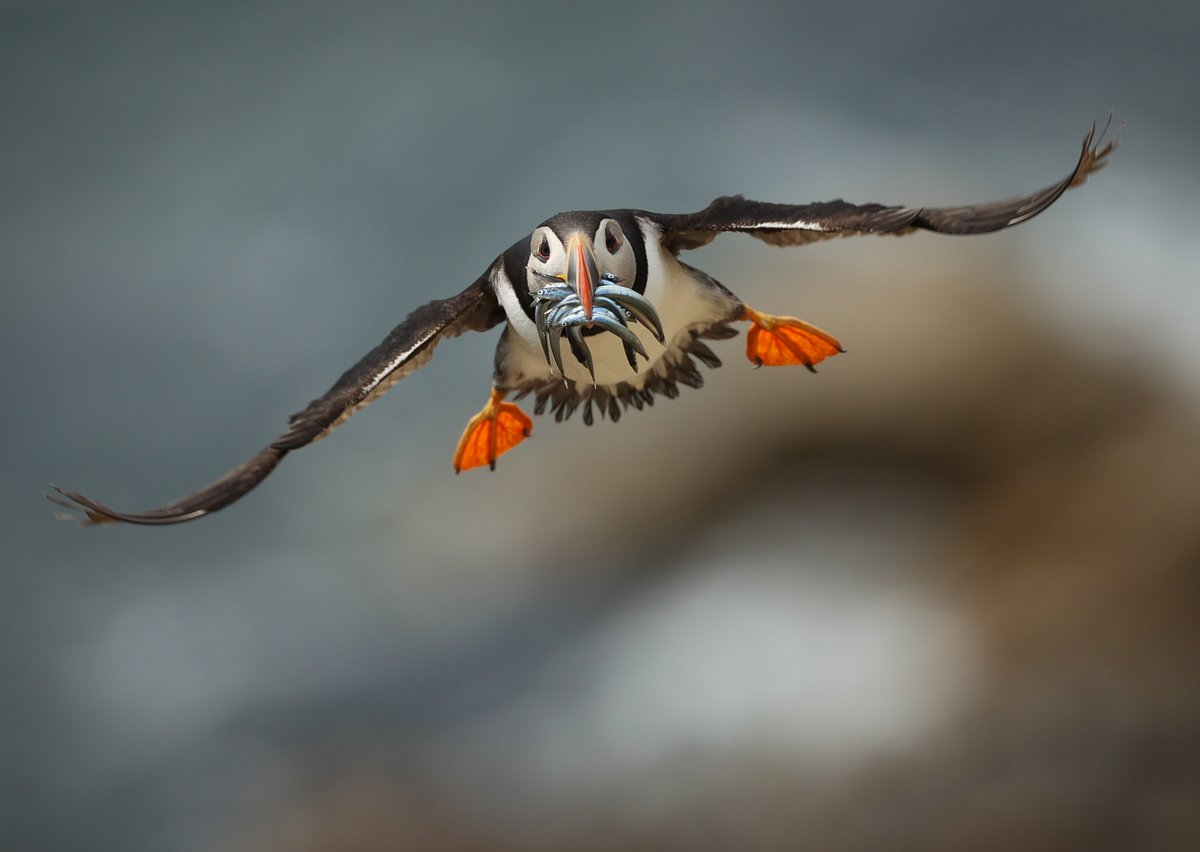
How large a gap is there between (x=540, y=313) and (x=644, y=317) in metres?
0.30

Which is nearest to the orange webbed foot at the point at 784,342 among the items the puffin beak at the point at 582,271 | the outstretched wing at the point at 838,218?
the outstretched wing at the point at 838,218

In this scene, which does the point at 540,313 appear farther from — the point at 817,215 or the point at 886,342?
the point at 886,342

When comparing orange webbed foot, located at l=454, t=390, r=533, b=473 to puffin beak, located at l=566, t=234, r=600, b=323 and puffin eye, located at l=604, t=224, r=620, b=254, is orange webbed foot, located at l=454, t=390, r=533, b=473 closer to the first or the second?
puffin eye, located at l=604, t=224, r=620, b=254

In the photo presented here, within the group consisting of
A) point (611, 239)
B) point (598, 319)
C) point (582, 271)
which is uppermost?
point (611, 239)

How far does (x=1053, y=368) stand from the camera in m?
9.02

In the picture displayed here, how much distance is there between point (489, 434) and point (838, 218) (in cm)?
154

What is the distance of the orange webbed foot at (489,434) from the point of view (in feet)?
15.6

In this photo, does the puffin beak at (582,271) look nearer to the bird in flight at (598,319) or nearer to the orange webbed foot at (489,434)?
the bird in flight at (598,319)

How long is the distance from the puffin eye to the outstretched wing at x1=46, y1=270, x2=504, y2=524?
508mm

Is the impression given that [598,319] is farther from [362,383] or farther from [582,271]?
[362,383]

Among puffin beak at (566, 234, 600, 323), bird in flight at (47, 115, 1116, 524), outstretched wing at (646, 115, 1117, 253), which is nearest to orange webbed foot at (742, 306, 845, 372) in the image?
bird in flight at (47, 115, 1116, 524)

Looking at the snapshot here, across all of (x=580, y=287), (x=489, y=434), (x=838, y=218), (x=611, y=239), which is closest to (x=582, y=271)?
(x=580, y=287)

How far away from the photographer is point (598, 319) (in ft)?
11.7

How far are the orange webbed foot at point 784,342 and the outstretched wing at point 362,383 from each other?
97 centimetres
